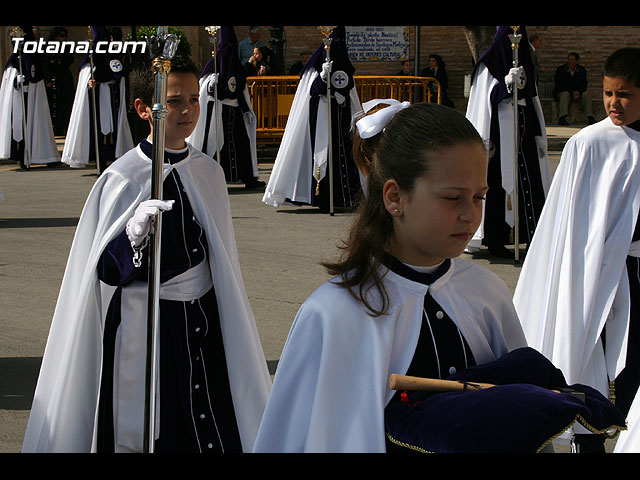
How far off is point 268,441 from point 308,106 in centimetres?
980

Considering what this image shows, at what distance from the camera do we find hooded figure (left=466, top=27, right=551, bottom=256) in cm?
913

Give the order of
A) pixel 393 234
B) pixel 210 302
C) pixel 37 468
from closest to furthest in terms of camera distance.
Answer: pixel 37 468 → pixel 393 234 → pixel 210 302

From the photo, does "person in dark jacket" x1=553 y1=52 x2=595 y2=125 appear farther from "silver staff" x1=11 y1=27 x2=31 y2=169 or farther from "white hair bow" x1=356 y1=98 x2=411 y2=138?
"white hair bow" x1=356 y1=98 x2=411 y2=138

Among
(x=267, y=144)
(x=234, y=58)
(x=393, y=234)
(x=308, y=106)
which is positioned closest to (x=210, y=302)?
(x=393, y=234)

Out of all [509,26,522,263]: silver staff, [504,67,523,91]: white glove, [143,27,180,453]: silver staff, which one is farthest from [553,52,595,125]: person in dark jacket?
[143,27,180,453]: silver staff

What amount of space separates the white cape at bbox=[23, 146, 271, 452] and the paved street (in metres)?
0.89

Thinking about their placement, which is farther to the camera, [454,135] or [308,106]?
[308,106]

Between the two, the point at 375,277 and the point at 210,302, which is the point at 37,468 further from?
the point at 210,302

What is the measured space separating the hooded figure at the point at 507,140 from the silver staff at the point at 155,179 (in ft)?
21.4

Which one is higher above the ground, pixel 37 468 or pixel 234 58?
pixel 234 58

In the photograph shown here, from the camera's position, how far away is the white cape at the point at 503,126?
361 inches

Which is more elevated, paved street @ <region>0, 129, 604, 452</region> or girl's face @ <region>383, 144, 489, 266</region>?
girl's face @ <region>383, 144, 489, 266</region>

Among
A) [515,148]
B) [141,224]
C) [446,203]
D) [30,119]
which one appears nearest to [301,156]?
[515,148]

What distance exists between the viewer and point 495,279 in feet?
8.48
